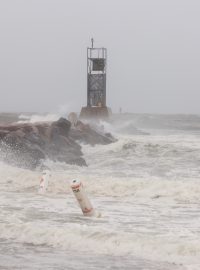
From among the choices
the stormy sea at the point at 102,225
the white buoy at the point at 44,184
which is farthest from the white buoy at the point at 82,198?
the white buoy at the point at 44,184

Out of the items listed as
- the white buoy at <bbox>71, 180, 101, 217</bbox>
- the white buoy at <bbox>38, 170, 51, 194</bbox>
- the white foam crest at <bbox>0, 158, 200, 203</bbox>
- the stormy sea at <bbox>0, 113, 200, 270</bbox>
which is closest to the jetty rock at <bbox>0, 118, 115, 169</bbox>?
the stormy sea at <bbox>0, 113, 200, 270</bbox>

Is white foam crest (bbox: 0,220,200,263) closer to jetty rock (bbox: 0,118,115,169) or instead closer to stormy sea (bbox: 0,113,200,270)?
stormy sea (bbox: 0,113,200,270)

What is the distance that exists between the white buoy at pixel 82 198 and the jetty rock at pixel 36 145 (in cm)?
870

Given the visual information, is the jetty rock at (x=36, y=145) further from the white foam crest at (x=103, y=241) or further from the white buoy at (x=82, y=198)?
the white foam crest at (x=103, y=241)

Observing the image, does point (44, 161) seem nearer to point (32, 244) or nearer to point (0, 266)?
point (32, 244)

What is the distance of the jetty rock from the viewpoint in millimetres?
17547

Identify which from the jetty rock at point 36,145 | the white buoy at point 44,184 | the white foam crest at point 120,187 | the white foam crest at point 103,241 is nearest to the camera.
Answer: the white foam crest at point 103,241

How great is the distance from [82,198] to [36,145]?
10820mm

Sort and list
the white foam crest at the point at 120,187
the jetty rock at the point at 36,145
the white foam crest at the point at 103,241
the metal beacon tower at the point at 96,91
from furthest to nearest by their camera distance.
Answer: the metal beacon tower at the point at 96,91
the jetty rock at the point at 36,145
the white foam crest at the point at 120,187
the white foam crest at the point at 103,241

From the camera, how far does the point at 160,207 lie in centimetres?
993

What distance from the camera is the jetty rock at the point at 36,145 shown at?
17547 mm

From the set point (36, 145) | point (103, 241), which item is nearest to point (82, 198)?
point (103, 241)

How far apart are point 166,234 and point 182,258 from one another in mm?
1071

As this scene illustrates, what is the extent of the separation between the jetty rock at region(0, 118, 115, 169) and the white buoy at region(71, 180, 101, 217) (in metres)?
8.70
